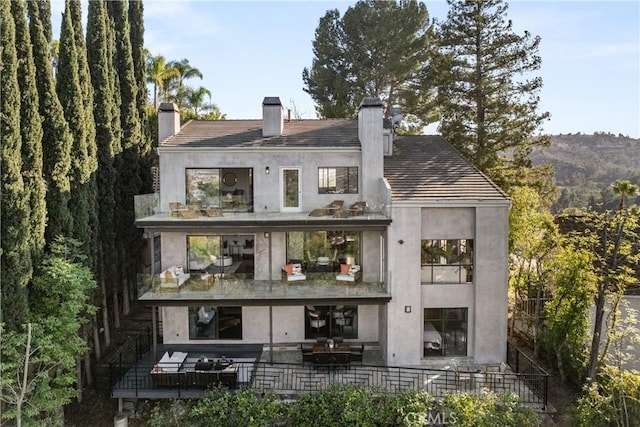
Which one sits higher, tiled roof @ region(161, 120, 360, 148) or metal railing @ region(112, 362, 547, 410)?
tiled roof @ region(161, 120, 360, 148)

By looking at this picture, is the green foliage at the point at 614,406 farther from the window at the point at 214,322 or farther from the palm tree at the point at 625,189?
the window at the point at 214,322

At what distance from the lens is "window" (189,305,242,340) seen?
56.8ft

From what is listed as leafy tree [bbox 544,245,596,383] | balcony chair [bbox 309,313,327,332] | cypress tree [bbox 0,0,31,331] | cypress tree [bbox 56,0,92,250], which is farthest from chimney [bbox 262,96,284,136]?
leafy tree [bbox 544,245,596,383]

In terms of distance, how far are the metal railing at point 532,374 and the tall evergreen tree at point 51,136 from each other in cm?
1688

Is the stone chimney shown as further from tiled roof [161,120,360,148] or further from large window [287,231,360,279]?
large window [287,231,360,279]

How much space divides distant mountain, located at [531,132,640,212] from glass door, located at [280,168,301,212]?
2845 cm

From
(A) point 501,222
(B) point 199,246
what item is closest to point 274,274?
(B) point 199,246

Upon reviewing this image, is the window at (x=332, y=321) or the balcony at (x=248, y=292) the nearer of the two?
the balcony at (x=248, y=292)

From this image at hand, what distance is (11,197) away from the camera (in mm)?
12672

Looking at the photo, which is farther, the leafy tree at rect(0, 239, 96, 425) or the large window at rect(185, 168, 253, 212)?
the large window at rect(185, 168, 253, 212)

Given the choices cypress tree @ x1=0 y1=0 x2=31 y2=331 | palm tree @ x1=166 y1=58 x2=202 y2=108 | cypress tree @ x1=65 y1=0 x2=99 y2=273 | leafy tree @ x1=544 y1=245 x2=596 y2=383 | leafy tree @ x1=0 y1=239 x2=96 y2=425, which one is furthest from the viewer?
palm tree @ x1=166 y1=58 x2=202 y2=108

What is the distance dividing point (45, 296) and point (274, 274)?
8.21m

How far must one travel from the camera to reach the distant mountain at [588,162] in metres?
38.5

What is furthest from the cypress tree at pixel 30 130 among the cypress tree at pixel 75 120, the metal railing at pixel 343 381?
the metal railing at pixel 343 381
